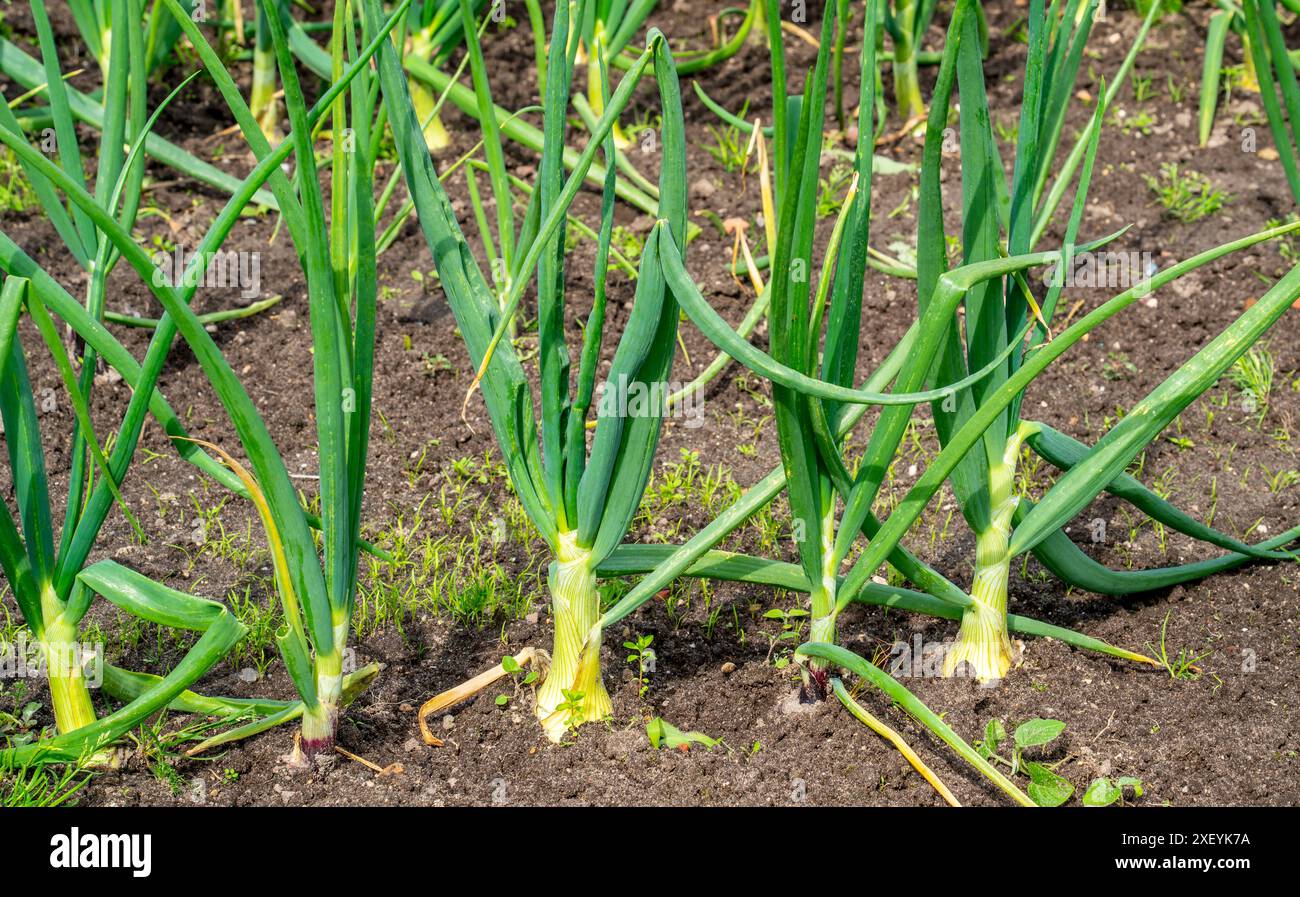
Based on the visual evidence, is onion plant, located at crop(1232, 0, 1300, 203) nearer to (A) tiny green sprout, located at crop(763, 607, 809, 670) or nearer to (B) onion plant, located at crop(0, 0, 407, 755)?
(A) tiny green sprout, located at crop(763, 607, 809, 670)

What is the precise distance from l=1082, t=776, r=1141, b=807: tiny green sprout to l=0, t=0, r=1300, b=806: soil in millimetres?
38

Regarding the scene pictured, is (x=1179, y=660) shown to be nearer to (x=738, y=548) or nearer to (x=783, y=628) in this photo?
(x=783, y=628)

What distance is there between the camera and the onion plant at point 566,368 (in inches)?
69.9

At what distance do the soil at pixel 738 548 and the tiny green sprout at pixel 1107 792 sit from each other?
38 millimetres

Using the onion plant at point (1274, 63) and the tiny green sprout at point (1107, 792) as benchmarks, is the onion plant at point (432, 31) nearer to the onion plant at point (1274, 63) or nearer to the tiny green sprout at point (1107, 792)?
the onion plant at point (1274, 63)

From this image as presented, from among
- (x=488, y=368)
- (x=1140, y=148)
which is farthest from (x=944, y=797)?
(x=1140, y=148)

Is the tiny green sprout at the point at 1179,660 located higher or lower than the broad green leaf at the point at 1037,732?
higher

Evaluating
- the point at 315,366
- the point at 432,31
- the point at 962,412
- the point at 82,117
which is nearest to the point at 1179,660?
the point at 962,412

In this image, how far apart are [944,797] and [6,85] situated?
10.6 feet

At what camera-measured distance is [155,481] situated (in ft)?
8.90

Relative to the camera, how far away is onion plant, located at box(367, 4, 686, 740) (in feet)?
5.83

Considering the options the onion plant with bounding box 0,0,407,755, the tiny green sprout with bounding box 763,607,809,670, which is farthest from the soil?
the onion plant with bounding box 0,0,407,755

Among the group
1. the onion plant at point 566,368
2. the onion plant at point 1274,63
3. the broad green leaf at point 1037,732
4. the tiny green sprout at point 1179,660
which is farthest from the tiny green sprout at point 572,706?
the onion plant at point 1274,63

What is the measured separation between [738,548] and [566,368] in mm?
771
